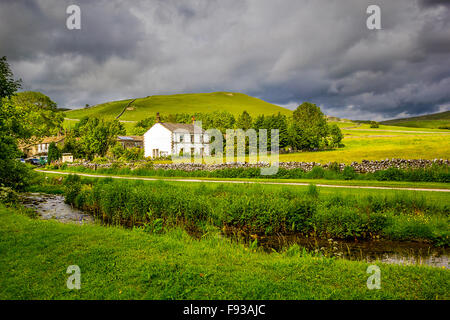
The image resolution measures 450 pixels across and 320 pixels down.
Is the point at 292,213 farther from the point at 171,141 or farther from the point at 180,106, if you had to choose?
the point at 180,106

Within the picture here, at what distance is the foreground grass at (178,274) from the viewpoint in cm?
498

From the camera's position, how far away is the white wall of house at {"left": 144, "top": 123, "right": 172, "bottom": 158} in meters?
58.7

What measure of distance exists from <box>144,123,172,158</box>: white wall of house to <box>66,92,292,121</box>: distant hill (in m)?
61.7

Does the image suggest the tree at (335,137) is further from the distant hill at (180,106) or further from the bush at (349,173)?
the distant hill at (180,106)

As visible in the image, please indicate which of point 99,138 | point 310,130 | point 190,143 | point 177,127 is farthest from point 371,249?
point 177,127

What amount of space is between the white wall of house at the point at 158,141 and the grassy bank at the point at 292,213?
43.5m

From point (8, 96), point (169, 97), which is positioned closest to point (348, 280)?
point (8, 96)

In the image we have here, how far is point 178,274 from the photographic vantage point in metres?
5.57

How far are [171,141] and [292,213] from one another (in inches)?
1909

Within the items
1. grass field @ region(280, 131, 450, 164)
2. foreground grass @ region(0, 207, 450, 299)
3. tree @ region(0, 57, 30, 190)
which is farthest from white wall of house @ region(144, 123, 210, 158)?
foreground grass @ region(0, 207, 450, 299)

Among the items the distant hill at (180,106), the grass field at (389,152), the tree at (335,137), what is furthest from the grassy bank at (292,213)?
the distant hill at (180,106)

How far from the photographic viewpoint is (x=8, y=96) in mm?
15016
